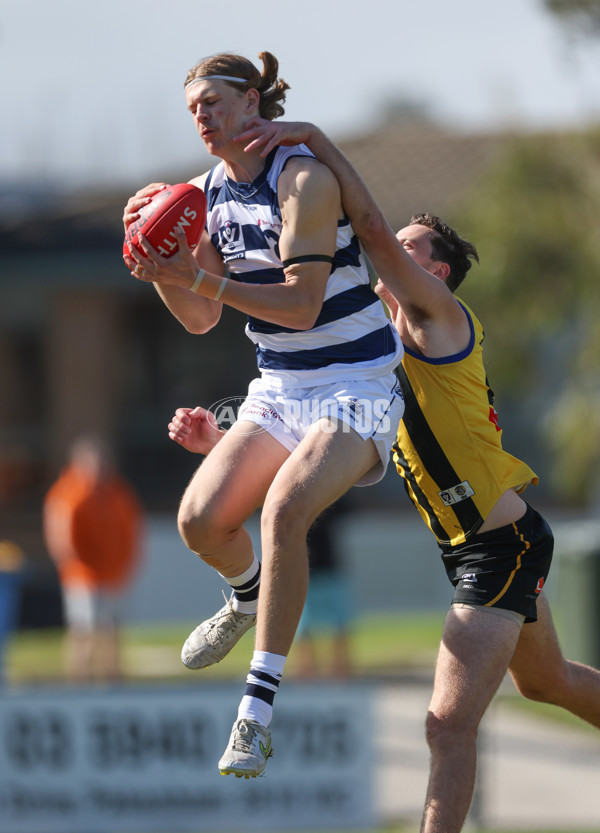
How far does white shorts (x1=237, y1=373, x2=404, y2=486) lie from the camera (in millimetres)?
4227

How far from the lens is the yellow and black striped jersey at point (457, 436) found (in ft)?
15.0

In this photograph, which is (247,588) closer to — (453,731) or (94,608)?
(453,731)

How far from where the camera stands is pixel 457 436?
4590 mm

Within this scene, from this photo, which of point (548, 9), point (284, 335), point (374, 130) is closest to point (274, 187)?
point (284, 335)

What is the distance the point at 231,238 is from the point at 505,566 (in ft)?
4.89

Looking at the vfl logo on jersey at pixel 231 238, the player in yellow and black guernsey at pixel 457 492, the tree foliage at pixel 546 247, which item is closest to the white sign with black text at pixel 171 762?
the tree foliage at pixel 546 247

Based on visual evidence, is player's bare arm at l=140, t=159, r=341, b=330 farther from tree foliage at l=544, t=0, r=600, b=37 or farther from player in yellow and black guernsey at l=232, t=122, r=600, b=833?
tree foliage at l=544, t=0, r=600, b=37

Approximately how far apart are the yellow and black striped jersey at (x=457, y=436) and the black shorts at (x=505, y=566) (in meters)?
0.07

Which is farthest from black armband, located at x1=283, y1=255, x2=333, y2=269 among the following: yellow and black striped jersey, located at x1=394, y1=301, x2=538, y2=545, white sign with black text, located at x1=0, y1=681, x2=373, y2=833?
white sign with black text, located at x1=0, y1=681, x2=373, y2=833

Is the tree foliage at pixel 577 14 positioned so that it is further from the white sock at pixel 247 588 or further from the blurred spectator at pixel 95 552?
the white sock at pixel 247 588

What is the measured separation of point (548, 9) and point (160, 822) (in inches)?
292

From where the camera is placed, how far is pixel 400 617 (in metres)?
20.2

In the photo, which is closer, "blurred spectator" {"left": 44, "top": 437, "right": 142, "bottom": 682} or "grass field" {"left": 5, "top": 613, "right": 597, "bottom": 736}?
"blurred spectator" {"left": 44, "top": 437, "right": 142, "bottom": 682}

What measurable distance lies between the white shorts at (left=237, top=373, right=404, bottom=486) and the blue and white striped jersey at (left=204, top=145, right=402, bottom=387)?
4 centimetres
